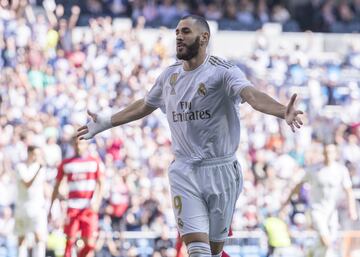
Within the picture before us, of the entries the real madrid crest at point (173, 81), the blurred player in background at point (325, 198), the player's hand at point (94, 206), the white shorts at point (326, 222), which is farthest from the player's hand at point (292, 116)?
the white shorts at point (326, 222)

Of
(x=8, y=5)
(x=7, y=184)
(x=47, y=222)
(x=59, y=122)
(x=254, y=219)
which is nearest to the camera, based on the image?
(x=47, y=222)

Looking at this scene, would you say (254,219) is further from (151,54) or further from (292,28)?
(292,28)

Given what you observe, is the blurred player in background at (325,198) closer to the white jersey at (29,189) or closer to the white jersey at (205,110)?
the white jersey at (29,189)

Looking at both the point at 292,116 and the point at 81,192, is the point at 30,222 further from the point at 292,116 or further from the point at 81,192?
the point at 292,116

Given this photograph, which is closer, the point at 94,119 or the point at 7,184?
the point at 94,119

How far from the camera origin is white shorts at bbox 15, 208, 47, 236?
Answer: 17.2m

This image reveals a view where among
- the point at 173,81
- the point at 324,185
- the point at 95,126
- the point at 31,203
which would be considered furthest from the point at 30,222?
the point at 173,81

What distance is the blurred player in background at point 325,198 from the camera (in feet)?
59.0

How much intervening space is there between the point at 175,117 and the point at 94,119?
36.1 inches

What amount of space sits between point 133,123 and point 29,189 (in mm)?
6275

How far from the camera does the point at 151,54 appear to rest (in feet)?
85.8

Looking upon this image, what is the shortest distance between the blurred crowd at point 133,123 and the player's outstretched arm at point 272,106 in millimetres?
8953

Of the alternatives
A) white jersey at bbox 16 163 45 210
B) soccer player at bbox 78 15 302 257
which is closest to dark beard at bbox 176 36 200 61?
soccer player at bbox 78 15 302 257

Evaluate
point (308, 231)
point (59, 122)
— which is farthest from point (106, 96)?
point (308, 231)
